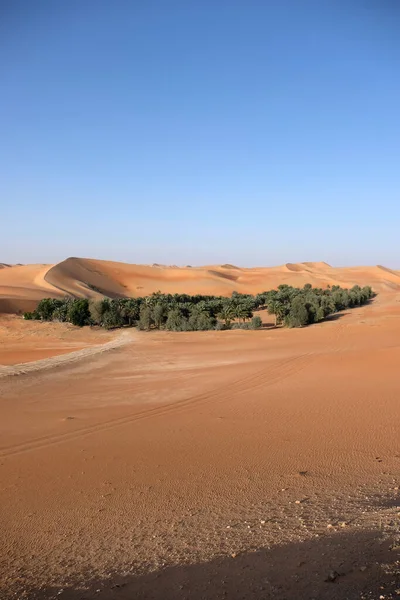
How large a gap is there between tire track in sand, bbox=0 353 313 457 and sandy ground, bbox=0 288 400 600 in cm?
6

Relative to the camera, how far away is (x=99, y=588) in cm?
432

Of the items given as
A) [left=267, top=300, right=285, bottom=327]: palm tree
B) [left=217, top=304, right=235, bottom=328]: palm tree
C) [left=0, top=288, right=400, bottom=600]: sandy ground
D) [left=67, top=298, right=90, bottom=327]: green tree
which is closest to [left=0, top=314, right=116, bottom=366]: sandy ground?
[left=67, top=298, right=90, bottom=327]: green tree

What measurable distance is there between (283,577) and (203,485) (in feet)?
9.79

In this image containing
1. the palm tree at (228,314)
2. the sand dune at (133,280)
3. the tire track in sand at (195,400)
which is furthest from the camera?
the sand dune at (133,280)

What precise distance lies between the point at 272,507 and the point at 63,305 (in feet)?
103

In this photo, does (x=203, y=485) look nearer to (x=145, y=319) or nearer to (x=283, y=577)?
(x=283, y=577)

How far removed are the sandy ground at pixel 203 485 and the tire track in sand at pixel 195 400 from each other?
6 cm

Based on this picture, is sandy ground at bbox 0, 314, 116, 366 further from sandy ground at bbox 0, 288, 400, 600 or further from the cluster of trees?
sandy ground at bbox 0, 288, 400, 600

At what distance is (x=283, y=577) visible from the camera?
4.02m

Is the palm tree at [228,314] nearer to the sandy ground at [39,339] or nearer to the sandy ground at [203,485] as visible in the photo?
the sandy ground at [39,339]

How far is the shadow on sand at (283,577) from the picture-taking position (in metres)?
3.67

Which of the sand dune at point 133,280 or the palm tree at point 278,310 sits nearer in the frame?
the palm tree at point 278,310

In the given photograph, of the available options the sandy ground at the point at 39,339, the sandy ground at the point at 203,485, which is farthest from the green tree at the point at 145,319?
the sandy ground at the point at 203,485

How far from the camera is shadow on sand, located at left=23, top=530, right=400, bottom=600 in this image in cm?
367
